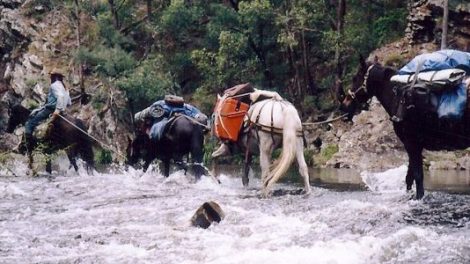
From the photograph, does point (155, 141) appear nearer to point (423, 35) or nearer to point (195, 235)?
point (195, 235)

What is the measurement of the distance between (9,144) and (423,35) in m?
19.6

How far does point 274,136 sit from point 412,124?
262cm

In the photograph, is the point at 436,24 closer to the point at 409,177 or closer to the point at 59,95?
the point at 59,95

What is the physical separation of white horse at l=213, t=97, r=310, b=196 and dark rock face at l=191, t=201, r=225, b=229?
267 cm

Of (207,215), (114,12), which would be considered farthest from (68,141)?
(114,12)

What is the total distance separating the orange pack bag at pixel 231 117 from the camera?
42.2 feet

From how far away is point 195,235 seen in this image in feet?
26.8

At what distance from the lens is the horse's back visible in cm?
1194

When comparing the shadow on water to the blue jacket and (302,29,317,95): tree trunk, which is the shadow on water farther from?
(302,29,317,95): tree trunk

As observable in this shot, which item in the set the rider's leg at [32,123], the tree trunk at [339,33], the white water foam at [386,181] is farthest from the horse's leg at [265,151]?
the tree trunk at [339,33]

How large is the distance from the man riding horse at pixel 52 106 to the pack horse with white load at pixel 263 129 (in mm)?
4920

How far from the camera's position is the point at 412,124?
10281 millimetres

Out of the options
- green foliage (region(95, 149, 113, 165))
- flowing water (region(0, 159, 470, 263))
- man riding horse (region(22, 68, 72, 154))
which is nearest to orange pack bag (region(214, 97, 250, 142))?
flowing water (region(0, 159, 470, 263))

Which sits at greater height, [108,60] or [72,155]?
[108,60]
